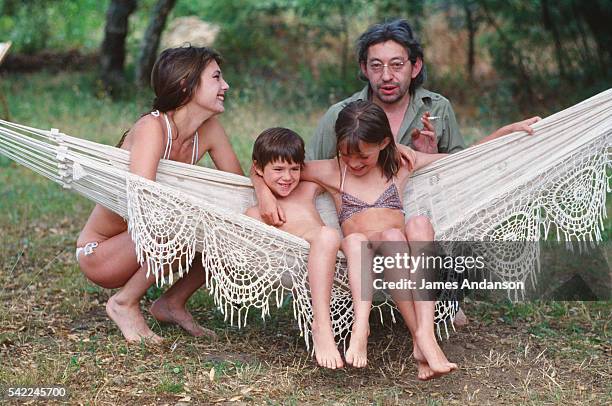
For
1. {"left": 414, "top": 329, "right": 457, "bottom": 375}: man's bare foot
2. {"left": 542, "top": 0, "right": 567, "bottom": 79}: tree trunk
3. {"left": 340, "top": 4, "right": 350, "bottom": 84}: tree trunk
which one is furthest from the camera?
{"left": 340, "top": 4, "right": 350, "bottom": 84}: tree trunk

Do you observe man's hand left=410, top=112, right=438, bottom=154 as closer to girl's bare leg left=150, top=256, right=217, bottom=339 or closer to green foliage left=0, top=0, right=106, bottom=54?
girl's bare leg left=150, top=256, right=217, bottom=339

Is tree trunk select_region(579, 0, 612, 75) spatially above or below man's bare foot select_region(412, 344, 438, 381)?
above

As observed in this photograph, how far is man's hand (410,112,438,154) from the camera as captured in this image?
3.13 metres

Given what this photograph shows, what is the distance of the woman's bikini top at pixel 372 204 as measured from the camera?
9.46ft

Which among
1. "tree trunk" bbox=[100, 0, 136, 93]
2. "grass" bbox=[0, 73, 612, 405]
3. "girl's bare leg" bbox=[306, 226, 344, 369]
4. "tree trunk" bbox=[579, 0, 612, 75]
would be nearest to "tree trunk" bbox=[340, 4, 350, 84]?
"tree trunk" bbox=[100, 0, 136, 93]

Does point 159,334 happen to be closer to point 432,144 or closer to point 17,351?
point 17,351

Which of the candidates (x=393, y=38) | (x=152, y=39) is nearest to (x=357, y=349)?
(x=393, y=38)

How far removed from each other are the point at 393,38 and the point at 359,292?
1008mm

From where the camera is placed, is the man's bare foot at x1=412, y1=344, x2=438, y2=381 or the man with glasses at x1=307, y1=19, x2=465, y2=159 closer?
the man's bare foot at x1=412, y1=344, x2=438, y2=381

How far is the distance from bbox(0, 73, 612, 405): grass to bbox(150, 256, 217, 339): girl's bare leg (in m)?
0.05

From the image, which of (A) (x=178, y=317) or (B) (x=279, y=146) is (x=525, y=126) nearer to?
(B) (x=279, y=146)

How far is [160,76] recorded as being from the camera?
9.55 feet

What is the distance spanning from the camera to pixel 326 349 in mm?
Result: 2582

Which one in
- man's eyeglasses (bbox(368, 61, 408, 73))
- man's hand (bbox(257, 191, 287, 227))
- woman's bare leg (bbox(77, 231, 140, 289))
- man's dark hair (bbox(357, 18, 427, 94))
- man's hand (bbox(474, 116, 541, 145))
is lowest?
woman's bare leg (bbox(77, 231, 140, 289))
